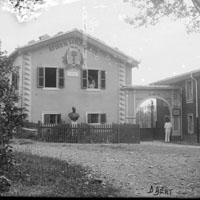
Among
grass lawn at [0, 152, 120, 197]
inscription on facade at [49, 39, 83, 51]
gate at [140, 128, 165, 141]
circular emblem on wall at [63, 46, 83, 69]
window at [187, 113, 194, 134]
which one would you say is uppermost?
inscription on facade at [49, 39, 83, 51]

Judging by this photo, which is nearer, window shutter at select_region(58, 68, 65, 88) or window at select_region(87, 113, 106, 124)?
window shutter at select_region(58, 68, 65, 88)

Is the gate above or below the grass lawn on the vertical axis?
above

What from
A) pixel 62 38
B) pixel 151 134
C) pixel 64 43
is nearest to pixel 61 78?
pixel 64 43

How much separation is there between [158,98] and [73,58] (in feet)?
17.0

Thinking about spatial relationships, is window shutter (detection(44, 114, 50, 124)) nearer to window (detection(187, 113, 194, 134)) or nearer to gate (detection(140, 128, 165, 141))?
gate (detection(140, 128, 165, 141))

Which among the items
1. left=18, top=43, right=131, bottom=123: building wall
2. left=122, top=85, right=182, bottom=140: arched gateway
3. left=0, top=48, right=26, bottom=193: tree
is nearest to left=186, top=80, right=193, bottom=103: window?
left=122, top=85, right=182, bottom=140: arched gateway

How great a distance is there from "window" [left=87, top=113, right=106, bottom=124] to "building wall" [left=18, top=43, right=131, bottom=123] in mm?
195

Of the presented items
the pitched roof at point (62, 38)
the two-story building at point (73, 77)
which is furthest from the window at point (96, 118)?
the pitched roof at point (62, 38)

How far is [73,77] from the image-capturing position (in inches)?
688

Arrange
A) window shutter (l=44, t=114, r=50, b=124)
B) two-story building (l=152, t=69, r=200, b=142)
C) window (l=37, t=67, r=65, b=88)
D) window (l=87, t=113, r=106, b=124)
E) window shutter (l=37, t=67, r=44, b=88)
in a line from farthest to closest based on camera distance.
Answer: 1. two-story building (l=152, t=69, r=200, b=142)
2. window (l=87, t=113, r=106, b=124)
3. window (l=37, t=67, r=65, b=88)
4. window shutter (l=37, t=67, r=44, b=88)
5. window shutter (l=44, t=114, r=50, b=124)

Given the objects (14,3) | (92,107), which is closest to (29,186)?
(14,3)

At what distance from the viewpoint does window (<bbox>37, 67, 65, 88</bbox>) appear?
17.0 metres
